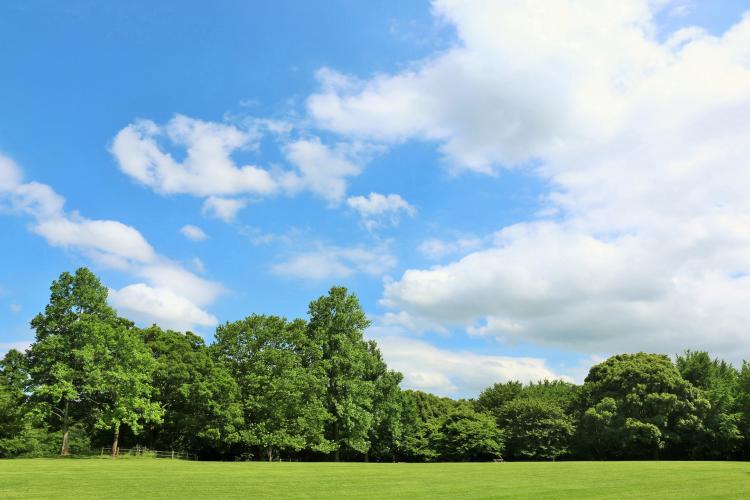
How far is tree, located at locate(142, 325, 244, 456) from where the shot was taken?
58.0m

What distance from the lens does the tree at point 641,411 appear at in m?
64.6

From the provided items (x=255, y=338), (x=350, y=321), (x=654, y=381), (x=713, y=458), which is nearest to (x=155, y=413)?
(x=255, y=338)

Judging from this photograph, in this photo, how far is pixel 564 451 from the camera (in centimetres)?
7200

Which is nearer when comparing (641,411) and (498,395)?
(641,411)

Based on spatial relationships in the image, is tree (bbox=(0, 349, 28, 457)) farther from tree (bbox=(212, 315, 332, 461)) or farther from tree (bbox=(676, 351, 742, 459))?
tree (bbox=(676, 351, 742, 459))

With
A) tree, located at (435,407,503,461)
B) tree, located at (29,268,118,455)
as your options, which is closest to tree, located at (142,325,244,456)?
tree, located at (29,268,118,455)

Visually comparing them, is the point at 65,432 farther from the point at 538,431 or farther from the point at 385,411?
the point at 538,431

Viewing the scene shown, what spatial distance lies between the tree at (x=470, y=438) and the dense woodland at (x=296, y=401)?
19 cm

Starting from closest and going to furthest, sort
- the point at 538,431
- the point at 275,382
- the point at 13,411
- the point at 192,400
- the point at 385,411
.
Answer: the point at 13,411 < the point at 192,400 < the point at 275,382 < the point at 538,431 < the point at 385,411

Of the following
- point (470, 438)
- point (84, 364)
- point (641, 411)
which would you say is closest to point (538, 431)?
point (470, 438)

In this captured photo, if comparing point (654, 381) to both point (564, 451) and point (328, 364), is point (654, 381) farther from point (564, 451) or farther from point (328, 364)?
point (328, 364)

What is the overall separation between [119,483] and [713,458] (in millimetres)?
70509

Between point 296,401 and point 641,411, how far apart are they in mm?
43066

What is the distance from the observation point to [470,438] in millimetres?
76375
